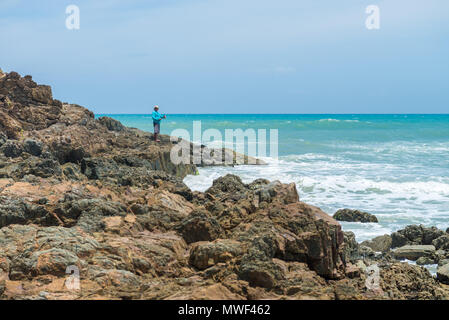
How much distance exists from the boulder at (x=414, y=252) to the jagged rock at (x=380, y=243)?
0.23m

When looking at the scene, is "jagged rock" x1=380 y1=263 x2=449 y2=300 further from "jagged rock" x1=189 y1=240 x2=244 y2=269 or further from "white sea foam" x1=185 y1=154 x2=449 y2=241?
"white sea foam" x1=185 y1=154 x2=449 y2=241

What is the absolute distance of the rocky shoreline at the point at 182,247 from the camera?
4.25m

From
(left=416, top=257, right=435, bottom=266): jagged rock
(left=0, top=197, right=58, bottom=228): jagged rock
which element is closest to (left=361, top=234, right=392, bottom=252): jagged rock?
(left=416, top=257, right=435, bottom=266): jagged rock

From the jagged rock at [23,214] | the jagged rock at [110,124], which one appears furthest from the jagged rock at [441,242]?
the jagged rock at [110,124]

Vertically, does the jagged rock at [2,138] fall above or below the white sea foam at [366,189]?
above

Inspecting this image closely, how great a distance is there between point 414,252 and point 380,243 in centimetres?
69

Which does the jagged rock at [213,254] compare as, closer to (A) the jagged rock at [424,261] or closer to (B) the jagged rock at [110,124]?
(A) the jagged rock at [424,261]

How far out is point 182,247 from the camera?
5.59m

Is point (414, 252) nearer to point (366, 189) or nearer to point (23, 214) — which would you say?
point (366, 189)

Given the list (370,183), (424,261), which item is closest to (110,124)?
(370,183)

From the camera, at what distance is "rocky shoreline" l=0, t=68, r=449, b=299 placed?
4246mm

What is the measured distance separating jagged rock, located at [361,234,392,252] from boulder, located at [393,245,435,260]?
233mm

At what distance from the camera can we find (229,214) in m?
6.52

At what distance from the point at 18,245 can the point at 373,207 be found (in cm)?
1012
